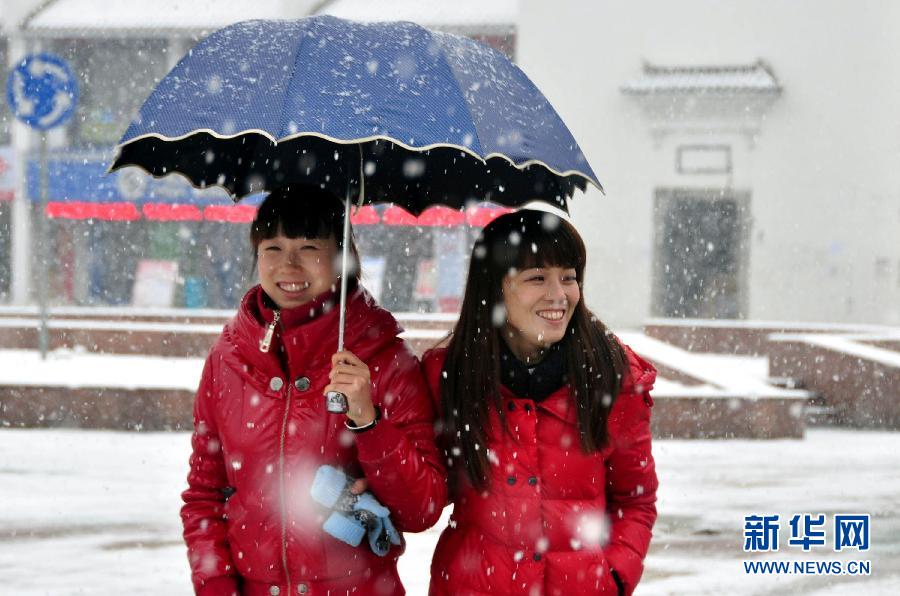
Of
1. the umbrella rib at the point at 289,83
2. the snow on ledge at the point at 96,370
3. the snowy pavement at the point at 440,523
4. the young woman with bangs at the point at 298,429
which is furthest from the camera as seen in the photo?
the snow on ledge at the point at 96,370

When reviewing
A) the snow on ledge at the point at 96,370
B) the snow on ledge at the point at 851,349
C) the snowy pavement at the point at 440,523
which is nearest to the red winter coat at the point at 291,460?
the snowy pavement at the point at 440,523

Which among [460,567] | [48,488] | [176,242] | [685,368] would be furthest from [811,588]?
[176,242]

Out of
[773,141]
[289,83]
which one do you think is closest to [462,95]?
[289,83]

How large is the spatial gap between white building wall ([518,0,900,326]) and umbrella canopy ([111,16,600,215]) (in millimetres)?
19680

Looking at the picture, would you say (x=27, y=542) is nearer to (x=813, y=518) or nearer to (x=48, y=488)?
(x=48, y=488)

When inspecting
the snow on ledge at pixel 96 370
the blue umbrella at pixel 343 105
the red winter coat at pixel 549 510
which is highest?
the blue umbrella at pixel 343 105

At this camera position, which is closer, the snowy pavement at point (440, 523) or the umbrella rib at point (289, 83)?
the umbrella rib at point (289, 83)

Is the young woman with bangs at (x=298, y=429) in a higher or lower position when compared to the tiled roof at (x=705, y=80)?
lower

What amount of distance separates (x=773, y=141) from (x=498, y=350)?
68.6 ft

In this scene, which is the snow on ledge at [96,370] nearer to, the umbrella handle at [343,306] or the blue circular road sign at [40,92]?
the blue circular road sign at [40,92]

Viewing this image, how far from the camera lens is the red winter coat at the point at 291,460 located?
2.85 meters

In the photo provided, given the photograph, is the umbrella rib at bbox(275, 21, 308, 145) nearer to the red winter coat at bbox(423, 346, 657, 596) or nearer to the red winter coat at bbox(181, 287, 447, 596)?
the red winter coat at bbox(181, 287, 447, 596)

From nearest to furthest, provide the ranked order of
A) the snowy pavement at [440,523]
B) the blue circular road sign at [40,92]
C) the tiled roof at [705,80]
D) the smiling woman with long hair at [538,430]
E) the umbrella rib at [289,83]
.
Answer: the umbrella rib at [289,83]
the smiling woman with long hair at [538,430]
the snowy pavement at [440,523]
the blue circular road sign at [40,92]
the tiled roof at [705,80]

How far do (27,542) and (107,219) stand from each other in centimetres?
2044
